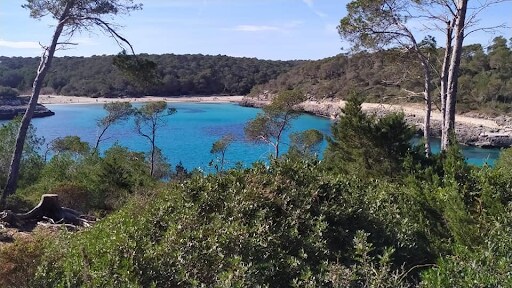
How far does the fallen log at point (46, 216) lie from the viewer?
8.47 metres

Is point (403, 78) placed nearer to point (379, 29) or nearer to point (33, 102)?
point (379, 29)

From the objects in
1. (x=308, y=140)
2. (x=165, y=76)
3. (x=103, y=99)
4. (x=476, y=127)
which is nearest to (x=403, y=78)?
(x=308, y=140)

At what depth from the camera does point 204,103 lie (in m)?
86.0

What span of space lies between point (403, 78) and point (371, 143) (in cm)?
247

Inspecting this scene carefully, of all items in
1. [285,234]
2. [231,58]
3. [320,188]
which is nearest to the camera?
[285,234]

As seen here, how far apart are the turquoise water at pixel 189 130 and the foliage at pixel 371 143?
62.4 feet

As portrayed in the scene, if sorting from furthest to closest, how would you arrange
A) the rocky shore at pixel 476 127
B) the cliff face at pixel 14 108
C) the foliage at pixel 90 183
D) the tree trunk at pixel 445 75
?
1. the cliff face at pixel 14 108
2. the rocky shore at pixel 476 127
3. the foliage at pixel 90 183
4. the tree trunk at pixel 445 75

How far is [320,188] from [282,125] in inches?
948

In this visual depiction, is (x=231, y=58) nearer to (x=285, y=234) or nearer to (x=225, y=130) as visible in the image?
(x=225, y=130)

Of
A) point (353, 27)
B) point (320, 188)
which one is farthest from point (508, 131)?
point (320, 188)

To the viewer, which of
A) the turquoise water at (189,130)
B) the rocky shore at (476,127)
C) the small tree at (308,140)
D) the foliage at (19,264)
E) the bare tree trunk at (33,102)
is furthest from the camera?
the rocky shore at (476,127)

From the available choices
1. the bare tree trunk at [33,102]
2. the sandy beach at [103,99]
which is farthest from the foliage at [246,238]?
the sandy beach at [103,99]

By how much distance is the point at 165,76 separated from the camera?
261ft

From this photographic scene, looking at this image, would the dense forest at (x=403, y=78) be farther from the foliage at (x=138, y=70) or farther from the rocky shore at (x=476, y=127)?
the foliage at (x=138, y=70)
